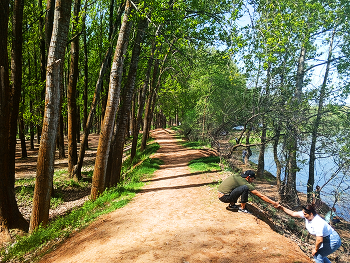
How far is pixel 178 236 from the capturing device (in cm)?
543

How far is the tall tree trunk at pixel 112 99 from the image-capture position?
321 inches

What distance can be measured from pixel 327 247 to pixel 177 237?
291 centimetres

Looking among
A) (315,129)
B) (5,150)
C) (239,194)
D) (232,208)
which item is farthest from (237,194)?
(315,129)

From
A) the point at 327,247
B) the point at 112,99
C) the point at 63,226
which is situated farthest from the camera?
the point at 112,99

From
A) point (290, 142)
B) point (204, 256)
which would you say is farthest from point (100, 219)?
point (290, 142)

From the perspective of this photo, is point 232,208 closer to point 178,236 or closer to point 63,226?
point 178,236

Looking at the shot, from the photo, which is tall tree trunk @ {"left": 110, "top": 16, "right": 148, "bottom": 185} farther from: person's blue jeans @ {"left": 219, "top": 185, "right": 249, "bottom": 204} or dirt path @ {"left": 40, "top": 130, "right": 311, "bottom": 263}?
person's blue jeans @ {"left": 219, "top": 185, "right": 249, "bottom": 204}

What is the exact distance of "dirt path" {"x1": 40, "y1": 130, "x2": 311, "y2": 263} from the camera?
4.56m

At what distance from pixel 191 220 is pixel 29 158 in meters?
18.2

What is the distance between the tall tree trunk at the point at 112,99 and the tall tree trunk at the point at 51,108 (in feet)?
6.26

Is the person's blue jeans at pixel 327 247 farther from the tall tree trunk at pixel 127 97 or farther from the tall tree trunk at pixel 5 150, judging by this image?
the tall tree trunk at pixel 5 150

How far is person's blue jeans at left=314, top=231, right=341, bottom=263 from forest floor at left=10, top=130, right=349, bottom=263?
0.78ft

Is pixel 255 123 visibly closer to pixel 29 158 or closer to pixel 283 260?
pixel 283 260

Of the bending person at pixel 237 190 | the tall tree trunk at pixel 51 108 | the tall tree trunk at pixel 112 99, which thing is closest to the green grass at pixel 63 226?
the tall tree trunk at pixel 51 108
